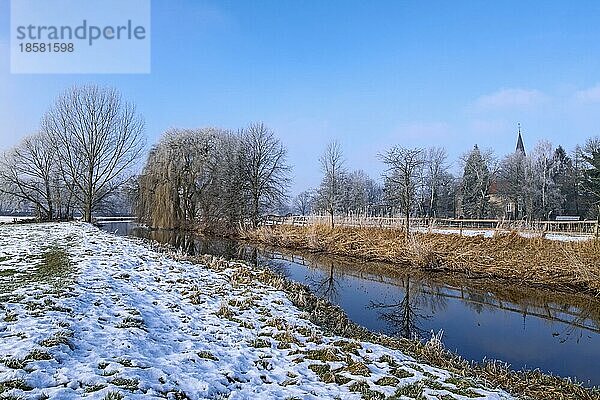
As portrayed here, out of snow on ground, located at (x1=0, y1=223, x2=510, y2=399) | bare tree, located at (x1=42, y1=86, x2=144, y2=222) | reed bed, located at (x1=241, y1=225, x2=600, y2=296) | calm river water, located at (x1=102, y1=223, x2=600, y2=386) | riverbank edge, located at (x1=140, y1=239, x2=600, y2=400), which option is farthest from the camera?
bare tree, located at (x1=42, y1=86, x2=144, y2=222)

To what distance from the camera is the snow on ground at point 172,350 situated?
3.65 metres

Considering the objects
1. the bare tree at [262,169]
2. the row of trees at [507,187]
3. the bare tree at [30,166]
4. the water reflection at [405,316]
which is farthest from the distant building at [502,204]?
the bare tree at [30,166]

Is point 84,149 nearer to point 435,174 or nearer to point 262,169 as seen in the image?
point 262,169

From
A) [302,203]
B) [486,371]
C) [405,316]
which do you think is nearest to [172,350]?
[486,371]

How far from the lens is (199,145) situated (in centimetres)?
3188

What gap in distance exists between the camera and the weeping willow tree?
29.9 metres

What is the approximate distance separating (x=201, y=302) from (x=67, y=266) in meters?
3.52

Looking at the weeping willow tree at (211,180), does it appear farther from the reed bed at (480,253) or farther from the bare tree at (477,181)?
the bare tree at (477,181)

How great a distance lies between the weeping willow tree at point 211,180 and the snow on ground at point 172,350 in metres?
21.7

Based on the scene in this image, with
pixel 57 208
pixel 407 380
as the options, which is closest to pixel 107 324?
pixel 407 380

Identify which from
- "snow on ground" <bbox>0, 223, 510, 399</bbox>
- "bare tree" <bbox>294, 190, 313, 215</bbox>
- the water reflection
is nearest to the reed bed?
the water reflection

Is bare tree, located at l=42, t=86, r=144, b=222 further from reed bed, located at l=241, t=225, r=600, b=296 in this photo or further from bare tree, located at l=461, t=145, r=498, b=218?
bare tree, located at l=461, t=145, r=498, b=218

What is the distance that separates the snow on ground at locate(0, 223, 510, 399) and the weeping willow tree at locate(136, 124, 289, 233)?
854 inches

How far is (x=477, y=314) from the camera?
32.5 ft
